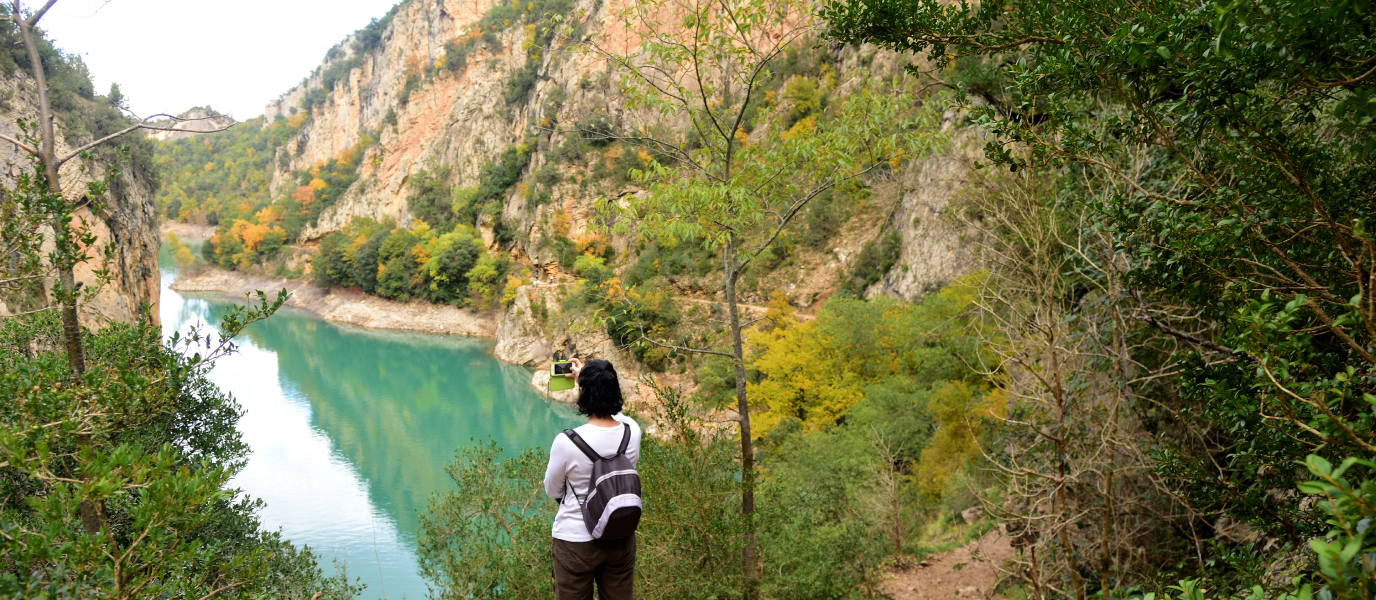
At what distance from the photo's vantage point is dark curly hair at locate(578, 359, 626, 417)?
2.38 metres

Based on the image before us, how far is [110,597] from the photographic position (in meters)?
1.62

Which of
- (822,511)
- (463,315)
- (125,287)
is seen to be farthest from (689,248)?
(822,511)

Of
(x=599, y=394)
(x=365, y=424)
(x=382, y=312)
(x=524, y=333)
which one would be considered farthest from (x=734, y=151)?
(x=382, y=312)

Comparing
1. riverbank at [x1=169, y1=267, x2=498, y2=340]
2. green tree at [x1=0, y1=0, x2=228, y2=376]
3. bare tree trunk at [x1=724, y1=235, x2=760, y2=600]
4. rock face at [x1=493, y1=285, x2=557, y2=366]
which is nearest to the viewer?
green tree at [x1=0, y1=0, x2=228, y2=376]

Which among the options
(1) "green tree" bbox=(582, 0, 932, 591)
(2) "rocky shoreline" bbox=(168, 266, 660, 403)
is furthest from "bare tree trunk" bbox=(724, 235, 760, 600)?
(2) "rocky shoreline" bbox=(168, 266, 660, 403)

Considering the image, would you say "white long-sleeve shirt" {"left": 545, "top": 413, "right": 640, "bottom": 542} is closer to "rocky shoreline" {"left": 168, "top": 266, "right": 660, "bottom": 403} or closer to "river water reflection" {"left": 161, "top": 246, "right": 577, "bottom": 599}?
"river water reflection" {"left": 161, "top": 246, "right": 577, "bottom": 599}

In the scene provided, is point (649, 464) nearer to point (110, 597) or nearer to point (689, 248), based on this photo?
point (110, 597)

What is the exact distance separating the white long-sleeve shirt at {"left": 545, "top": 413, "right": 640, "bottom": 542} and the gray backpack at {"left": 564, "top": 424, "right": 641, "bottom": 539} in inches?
0.9

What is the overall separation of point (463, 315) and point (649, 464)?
32040 mm

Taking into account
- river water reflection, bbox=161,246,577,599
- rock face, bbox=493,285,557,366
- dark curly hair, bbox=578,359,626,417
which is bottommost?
river water reflection, bbox=161,246,577,599

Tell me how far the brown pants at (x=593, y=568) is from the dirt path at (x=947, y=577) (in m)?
5.57

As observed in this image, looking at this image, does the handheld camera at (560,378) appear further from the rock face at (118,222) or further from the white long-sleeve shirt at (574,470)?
the rock face at (118,222)

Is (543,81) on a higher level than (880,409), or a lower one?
higher

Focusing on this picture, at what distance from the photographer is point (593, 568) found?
2402 millimetres
